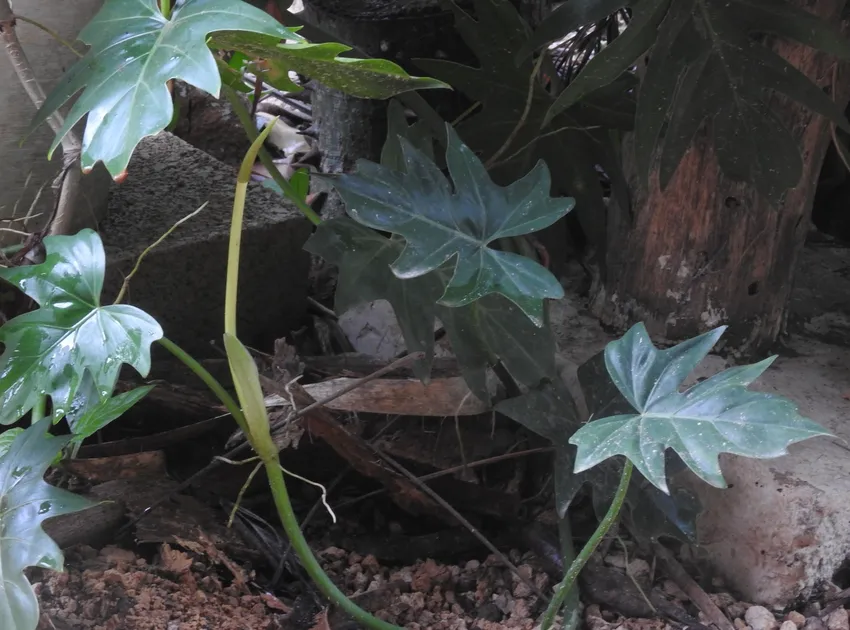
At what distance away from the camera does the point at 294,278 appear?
4.91ft

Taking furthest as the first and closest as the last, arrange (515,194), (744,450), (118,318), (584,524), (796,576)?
1. (584,524)
2. (796,576)
3. (515,194)
4. (118,318)
5. (744,450)

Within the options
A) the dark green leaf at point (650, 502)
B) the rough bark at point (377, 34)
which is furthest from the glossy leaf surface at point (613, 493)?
the rough bark at point (377, 34)

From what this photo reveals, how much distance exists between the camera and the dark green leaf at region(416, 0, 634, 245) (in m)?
1.14

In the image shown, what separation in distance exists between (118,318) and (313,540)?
51 centimetres

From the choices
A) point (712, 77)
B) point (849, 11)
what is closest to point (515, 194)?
point (712, 77)

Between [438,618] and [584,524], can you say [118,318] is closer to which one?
[438,618]

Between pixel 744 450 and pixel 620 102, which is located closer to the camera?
pixel 744 450

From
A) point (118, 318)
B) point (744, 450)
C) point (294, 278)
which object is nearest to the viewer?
point (744, 450)

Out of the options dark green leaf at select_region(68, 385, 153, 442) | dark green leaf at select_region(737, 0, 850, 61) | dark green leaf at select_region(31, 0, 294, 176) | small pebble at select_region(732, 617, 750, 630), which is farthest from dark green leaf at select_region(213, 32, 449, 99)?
small pebble at select_region(732, 617, 750, 630)

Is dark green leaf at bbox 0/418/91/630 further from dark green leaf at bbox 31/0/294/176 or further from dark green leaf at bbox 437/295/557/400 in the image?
dark green leaf at bbox 437/295/557/400

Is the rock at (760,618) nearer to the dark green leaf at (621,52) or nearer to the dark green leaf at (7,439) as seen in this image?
the dark green leaf at (621,52)

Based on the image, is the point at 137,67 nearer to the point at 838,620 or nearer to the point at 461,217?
the point at 461,217

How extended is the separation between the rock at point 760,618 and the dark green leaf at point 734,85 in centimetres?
53

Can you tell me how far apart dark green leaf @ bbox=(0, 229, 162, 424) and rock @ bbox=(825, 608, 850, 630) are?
2.83 ft
